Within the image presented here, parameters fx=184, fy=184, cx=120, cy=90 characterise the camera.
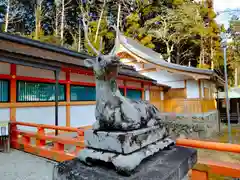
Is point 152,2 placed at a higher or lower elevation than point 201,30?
higher

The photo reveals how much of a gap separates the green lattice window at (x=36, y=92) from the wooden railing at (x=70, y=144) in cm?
106

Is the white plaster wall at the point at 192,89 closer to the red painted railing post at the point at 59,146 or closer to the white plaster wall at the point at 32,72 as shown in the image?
the white plaster wall at the point at 32,72

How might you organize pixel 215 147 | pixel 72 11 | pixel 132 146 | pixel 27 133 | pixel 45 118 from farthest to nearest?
pixel 72 11, pixel 45 118, pixel 27 133, pixel 215 147, pixel 132 146

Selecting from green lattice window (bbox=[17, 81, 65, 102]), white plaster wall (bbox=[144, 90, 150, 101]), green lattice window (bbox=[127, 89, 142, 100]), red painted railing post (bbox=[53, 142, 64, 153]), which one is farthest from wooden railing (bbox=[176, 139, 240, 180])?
white plaster wall (bbox=[144, 90, 150, 101])

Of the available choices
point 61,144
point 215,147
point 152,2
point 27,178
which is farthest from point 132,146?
point 152,2

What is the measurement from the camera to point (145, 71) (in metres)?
14.9

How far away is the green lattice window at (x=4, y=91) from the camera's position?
5570 mm

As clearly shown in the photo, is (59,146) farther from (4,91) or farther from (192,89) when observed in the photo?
(192,89)

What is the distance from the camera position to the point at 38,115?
638 cm

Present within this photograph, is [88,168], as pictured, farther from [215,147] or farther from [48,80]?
[48,80]

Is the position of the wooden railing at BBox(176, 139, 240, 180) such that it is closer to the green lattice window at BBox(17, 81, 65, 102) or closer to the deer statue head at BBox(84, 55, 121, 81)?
the deer statue head at BBox(84, 55, 121, 81)

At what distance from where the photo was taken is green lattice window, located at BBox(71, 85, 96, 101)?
763cm

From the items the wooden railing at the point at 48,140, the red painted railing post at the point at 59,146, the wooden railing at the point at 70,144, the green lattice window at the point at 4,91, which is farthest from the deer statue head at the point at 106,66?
the green lattice window at the point at 4,91

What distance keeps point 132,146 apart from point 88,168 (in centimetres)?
35
